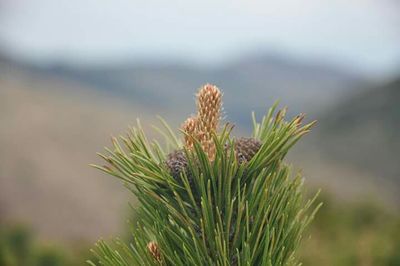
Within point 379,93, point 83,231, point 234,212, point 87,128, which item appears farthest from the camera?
point 379,93

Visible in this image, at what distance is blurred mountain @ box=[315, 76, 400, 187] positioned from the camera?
496 ft

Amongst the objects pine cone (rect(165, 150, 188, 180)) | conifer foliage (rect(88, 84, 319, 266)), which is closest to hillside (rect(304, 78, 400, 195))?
conifer foliage (rect(88, 84, 319, 266))

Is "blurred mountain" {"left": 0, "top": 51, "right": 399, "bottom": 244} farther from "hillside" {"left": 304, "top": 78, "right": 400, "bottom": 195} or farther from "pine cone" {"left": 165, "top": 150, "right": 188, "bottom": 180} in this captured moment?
"pine cone" {"left": 165, "top": 150, "right": 188, "bottom": 180}

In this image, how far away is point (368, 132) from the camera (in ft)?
536

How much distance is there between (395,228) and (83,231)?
9314cm

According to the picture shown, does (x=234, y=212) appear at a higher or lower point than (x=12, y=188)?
lower

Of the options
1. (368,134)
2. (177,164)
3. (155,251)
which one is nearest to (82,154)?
(368,134)

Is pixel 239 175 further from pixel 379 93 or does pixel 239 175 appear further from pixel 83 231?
pixel 379 93

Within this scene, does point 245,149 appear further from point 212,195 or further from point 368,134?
point 368,134

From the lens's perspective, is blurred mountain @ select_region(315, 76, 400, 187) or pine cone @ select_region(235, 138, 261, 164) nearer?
pine cone @ select_region(235, 138, 261, 164)

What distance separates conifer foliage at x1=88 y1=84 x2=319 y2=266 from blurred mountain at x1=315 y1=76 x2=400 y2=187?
14590 cm

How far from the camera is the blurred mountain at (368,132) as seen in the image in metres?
151

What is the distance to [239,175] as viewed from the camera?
1.83m

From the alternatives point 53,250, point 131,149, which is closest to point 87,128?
point 53,250
